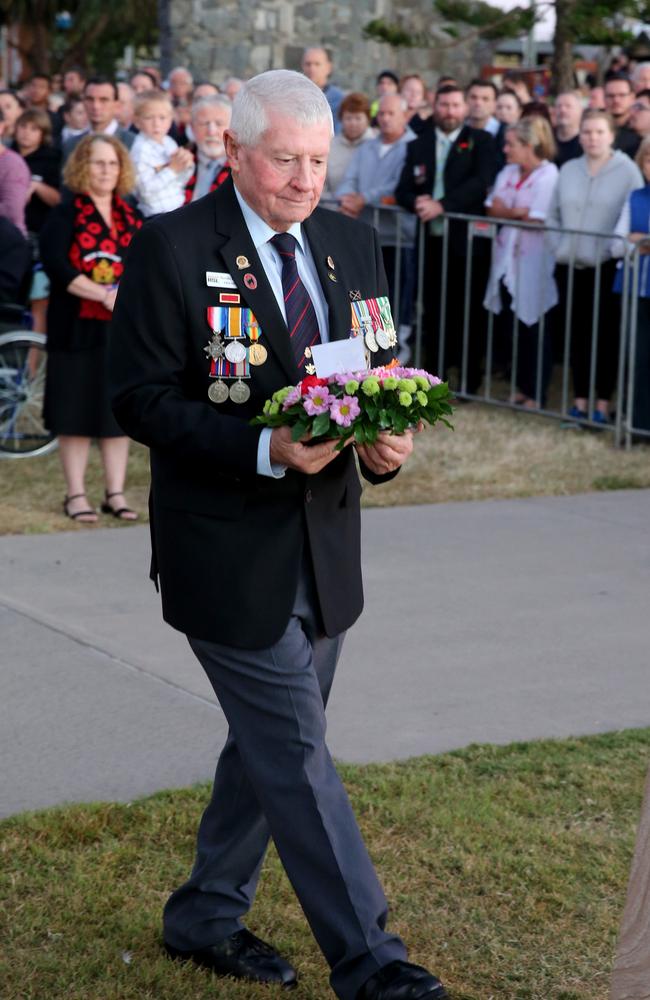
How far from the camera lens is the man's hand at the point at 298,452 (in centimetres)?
304

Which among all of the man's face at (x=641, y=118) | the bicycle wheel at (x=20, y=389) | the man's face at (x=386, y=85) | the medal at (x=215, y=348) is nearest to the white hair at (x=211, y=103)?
the bicycle wheel at (x=20, y=389)

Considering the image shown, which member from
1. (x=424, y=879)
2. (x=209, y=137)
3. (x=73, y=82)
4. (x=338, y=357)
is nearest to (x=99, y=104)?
(x=209, y=137)

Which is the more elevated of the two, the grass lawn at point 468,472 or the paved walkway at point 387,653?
the paved walkway at point 387,653

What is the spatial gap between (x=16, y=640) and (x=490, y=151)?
6565 mm

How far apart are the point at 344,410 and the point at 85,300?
498 cm

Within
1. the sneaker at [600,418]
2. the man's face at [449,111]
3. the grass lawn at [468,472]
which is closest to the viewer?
the grass lawn at [468,472]

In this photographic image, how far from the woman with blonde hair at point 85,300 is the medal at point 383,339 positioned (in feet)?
14.8

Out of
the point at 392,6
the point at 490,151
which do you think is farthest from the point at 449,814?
the point at 392,6

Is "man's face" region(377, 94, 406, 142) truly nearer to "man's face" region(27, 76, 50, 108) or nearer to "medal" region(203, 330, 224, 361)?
"man's face" region(27, 76, 50, 108)

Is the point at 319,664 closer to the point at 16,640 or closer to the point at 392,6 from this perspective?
the point at 16,640

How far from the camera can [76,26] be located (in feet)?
146

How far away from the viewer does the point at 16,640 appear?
5988 mm

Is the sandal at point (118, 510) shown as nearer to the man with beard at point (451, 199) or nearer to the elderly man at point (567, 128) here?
the man with beard at point (451, 199)

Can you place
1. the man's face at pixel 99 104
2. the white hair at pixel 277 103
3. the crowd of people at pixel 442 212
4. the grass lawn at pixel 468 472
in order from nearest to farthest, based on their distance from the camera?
the white hair at pixel 277 103, the crowd of people at pixel 442 212, the grass lawn at pixel 468 472, the man's face at pixel 99 104
